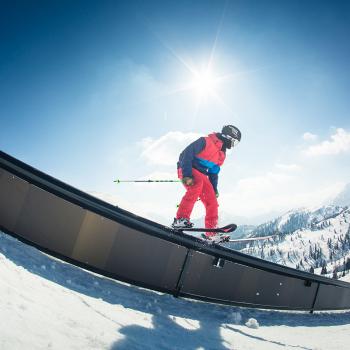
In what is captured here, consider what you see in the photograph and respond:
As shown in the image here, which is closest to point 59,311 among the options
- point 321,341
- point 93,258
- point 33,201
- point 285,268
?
point 93,258

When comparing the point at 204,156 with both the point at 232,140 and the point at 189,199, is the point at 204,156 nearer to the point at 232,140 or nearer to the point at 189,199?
the point at 232,140

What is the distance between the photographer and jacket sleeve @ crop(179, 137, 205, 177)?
649 cm

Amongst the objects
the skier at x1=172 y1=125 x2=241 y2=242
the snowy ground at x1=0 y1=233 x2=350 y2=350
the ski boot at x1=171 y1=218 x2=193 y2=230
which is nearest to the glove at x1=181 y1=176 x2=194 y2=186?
the skier at x1=172 y1=125 x2=241 y2=242

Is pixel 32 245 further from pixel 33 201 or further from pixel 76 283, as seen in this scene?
pixel 76 283

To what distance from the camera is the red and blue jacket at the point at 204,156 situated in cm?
660

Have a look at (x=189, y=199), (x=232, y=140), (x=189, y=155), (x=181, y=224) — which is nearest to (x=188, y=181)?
(x=189, y=199)

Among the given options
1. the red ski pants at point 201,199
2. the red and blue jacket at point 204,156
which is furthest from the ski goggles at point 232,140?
the red ski pants at point 201,199

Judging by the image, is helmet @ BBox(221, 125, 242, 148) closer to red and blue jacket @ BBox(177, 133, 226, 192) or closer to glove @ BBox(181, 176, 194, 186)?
red and blue jacket @ BBox(177, 133, 226, 192)

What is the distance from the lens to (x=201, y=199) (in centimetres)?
683

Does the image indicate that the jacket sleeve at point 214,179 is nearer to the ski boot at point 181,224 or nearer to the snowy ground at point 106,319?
the ski boot at point 181,224

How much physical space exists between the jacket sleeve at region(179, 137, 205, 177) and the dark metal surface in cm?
166

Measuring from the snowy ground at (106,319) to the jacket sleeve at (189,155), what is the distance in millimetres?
2608

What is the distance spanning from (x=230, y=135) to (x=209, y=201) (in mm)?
1671

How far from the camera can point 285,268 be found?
6.78 metres
